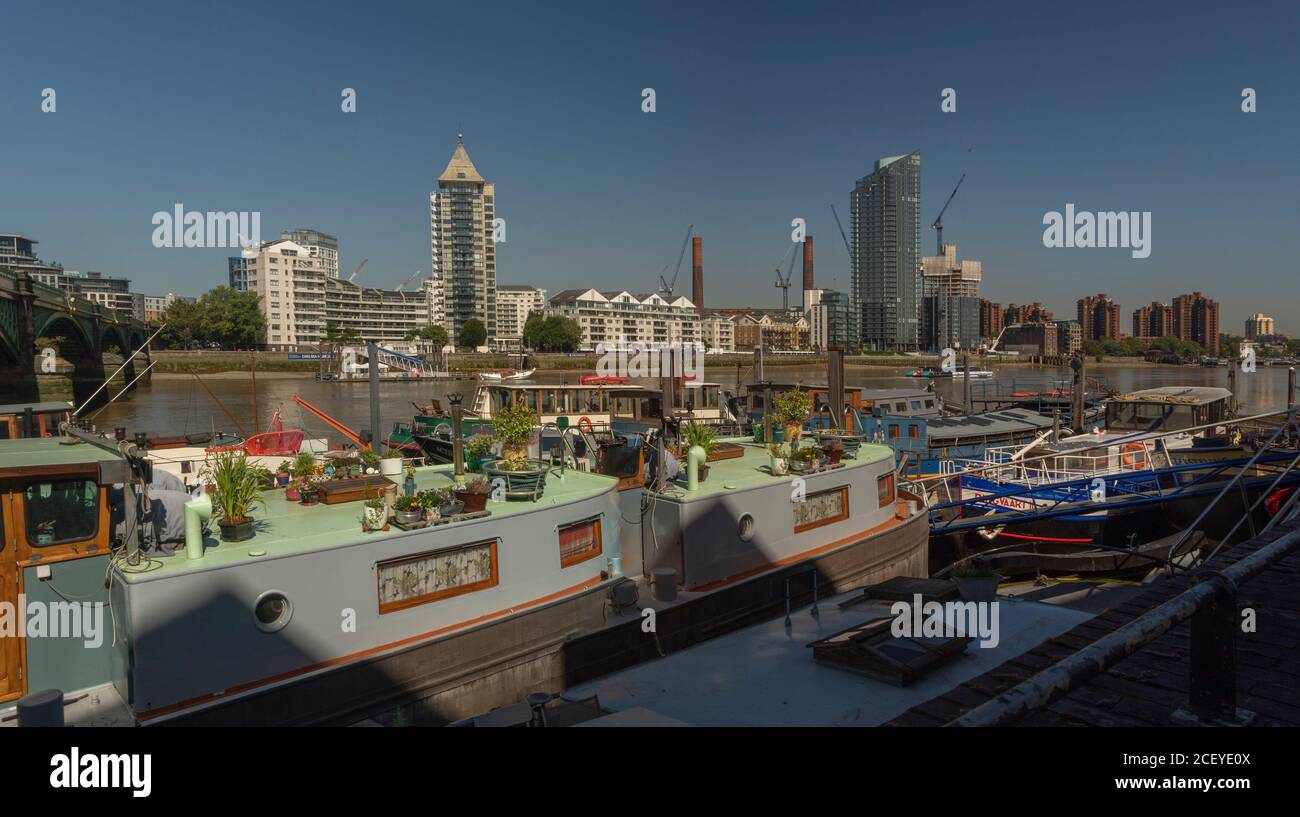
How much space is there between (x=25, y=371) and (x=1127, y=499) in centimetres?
5362

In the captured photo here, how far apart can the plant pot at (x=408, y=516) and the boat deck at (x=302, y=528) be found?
5.8 inches

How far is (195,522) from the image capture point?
8.48m

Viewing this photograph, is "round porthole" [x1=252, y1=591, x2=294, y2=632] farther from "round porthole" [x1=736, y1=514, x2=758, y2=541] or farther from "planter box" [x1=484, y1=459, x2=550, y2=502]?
"round porthole" [x1=736, y1=514, x2=758, y2=541]

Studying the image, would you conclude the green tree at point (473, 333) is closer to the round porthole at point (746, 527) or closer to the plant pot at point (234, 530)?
the round porthole at point (746, 527)

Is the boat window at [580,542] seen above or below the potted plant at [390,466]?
below

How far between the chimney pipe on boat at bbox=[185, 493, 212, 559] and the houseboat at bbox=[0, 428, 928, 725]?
0.03 meters

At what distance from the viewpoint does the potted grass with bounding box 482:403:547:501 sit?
1123 cm

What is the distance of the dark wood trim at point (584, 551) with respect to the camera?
11.5 meters

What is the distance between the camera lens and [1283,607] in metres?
5.77

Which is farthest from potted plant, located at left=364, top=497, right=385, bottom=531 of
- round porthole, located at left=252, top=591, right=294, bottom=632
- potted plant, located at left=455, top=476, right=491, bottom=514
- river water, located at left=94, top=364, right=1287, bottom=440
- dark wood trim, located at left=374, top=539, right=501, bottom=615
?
river water, located at left=94, top=364, right=1287, bottom=440

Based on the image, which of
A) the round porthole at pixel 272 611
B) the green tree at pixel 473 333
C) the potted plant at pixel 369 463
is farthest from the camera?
the green tree at pixel 473 333

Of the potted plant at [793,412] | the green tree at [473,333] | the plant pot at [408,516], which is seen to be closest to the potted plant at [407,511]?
the plant pot at [408,516]
